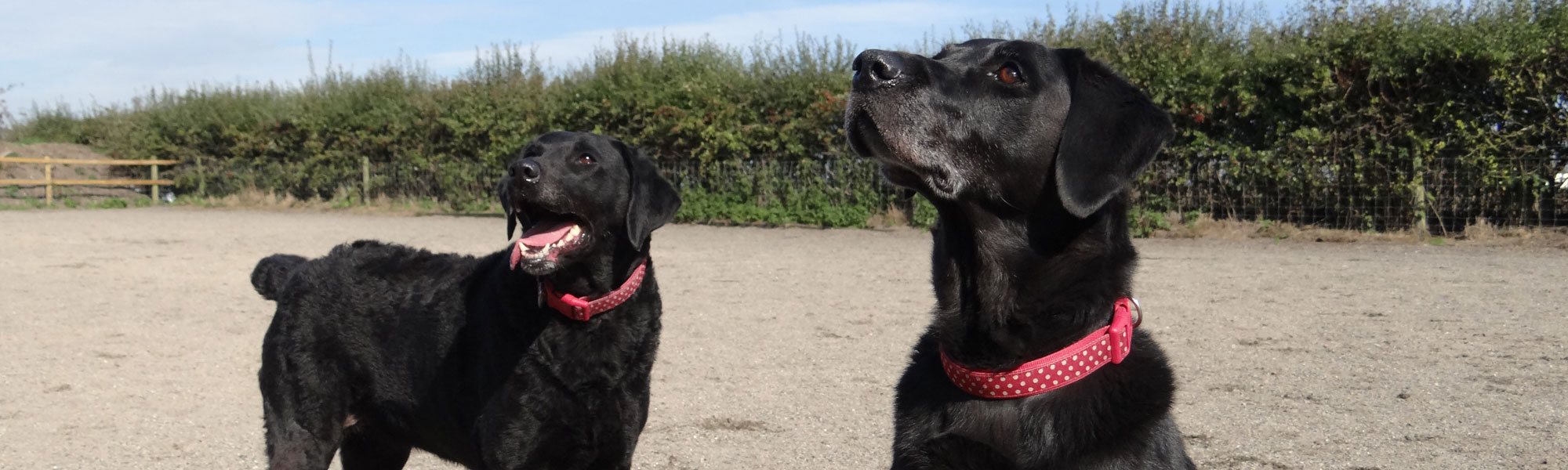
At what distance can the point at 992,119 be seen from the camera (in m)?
2.57

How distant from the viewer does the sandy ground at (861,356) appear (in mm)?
5156

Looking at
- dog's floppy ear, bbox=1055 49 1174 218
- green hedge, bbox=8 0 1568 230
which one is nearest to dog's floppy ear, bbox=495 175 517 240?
dog's floppy ear, bbox=1055 49 1174 218

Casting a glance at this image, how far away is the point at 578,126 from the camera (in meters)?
20.3

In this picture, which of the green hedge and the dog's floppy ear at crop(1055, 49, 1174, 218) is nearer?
the dog's floppy ear at crop(1055, 49, 1174, 218)

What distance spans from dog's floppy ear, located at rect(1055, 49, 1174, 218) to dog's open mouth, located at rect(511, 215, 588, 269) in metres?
2.06

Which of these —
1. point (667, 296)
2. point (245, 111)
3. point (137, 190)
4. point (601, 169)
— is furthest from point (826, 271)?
point (137, 190)

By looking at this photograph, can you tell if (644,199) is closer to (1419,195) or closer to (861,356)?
(861,356)

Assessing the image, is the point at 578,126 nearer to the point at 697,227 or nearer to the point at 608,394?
the point at 697,227

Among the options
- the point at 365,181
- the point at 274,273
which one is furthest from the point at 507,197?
the point at 365,181

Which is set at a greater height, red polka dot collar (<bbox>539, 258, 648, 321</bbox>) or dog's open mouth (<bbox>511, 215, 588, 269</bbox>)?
dog's open mouth (<bbox>511, 215, 588, 269</bbox>)

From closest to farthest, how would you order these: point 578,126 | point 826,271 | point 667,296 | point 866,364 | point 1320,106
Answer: point 866,364 → point 667,296 → point 826,271 → point 1320,106 → point 578,126

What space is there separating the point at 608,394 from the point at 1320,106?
12.0 meters

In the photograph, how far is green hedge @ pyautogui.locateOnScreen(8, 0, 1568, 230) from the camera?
41.4 feet

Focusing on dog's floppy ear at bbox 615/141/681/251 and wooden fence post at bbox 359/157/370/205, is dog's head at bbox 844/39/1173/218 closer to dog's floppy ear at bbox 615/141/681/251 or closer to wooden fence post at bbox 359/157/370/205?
dog's floppy ear at bbox 615/141/681/251
